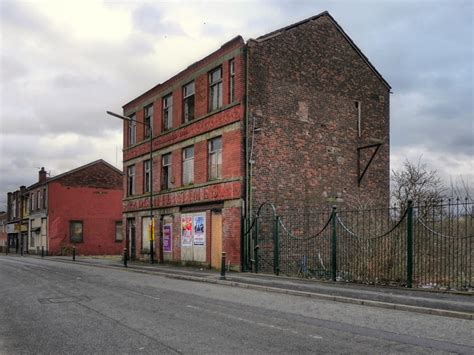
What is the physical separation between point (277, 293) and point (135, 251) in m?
20.0

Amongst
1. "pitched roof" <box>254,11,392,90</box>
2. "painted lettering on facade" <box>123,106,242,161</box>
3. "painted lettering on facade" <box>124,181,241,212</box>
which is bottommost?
"painted lettering on facade" <box>124,181,241,212</box>

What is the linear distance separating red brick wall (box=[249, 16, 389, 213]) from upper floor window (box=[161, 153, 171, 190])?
823 centimetres

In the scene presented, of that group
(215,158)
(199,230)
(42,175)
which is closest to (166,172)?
(199,230)

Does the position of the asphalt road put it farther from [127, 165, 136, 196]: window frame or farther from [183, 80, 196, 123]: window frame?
[127, 165, 136, 196]: window frame

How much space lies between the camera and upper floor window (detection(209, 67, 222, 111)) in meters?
25.2

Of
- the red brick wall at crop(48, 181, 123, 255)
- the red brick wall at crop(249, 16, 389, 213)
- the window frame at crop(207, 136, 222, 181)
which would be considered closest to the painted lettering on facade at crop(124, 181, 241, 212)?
the window frame at crop(207, 136, 222, 181)

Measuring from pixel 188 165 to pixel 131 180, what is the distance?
872 cm

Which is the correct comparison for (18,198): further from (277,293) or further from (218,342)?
(218,342)

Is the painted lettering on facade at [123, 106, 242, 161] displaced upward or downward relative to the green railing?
upward

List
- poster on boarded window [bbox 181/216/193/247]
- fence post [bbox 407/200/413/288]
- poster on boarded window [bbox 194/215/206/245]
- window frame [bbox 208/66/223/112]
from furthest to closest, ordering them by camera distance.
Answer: poster on boarded window [bbox 181/216/193/247] < poster on boarded window [bbox 194/215/206/245] < window frame [bbox 208/66/223/112] < fence post [bbox 407/200/413/288]

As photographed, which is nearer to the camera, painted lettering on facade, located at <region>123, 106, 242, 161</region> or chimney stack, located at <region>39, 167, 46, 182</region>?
painted lettering on facade, located at <region>123, 106, 242, 161</region>

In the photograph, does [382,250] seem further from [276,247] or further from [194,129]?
[194,129]

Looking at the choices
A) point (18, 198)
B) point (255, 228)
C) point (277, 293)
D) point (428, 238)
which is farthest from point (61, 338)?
point (18, 198)

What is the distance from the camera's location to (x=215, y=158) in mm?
25312
